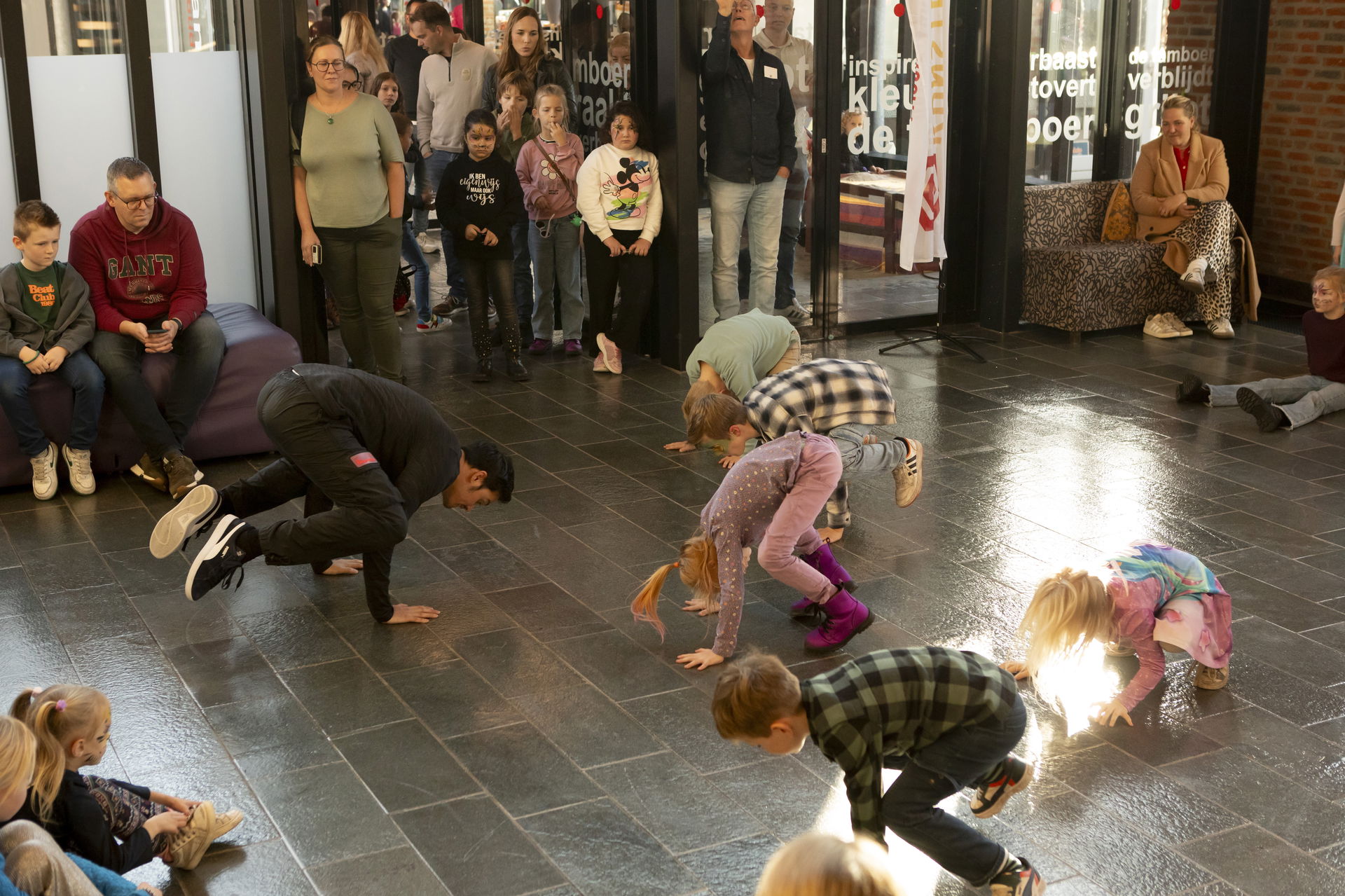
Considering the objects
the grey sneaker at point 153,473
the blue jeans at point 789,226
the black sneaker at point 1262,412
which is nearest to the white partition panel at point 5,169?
the grey sneaker at point 153,473

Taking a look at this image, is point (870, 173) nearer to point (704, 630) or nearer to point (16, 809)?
point (704, 630)

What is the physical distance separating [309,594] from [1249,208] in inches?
295

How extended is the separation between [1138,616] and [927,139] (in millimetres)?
4605

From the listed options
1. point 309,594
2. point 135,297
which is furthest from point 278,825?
point 135,297

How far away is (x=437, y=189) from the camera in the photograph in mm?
8320

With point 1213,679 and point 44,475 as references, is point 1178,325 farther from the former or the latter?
point 44,475

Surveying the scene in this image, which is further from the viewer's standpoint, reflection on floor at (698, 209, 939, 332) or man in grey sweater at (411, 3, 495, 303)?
man in grey sweater at (411, 3, 495, 303)

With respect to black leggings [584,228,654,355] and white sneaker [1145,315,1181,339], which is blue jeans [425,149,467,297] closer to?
black leggings [584,228,654,355]

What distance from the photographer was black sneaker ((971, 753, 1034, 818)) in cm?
317

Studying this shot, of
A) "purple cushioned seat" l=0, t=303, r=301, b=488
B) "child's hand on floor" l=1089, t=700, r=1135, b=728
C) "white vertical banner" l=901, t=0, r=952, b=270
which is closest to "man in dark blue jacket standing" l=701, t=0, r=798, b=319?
"white vertical banner" l=901, t=0, r=952, b=270

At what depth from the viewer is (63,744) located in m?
2.92

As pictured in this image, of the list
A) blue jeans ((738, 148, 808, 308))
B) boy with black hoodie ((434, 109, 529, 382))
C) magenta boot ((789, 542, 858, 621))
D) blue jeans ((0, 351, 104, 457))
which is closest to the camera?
magenta boot ((789, 542, 858, 621))

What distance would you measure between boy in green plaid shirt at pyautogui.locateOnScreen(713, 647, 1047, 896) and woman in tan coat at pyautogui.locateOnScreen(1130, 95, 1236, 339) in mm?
6210

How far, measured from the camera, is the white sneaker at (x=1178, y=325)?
856 cm
